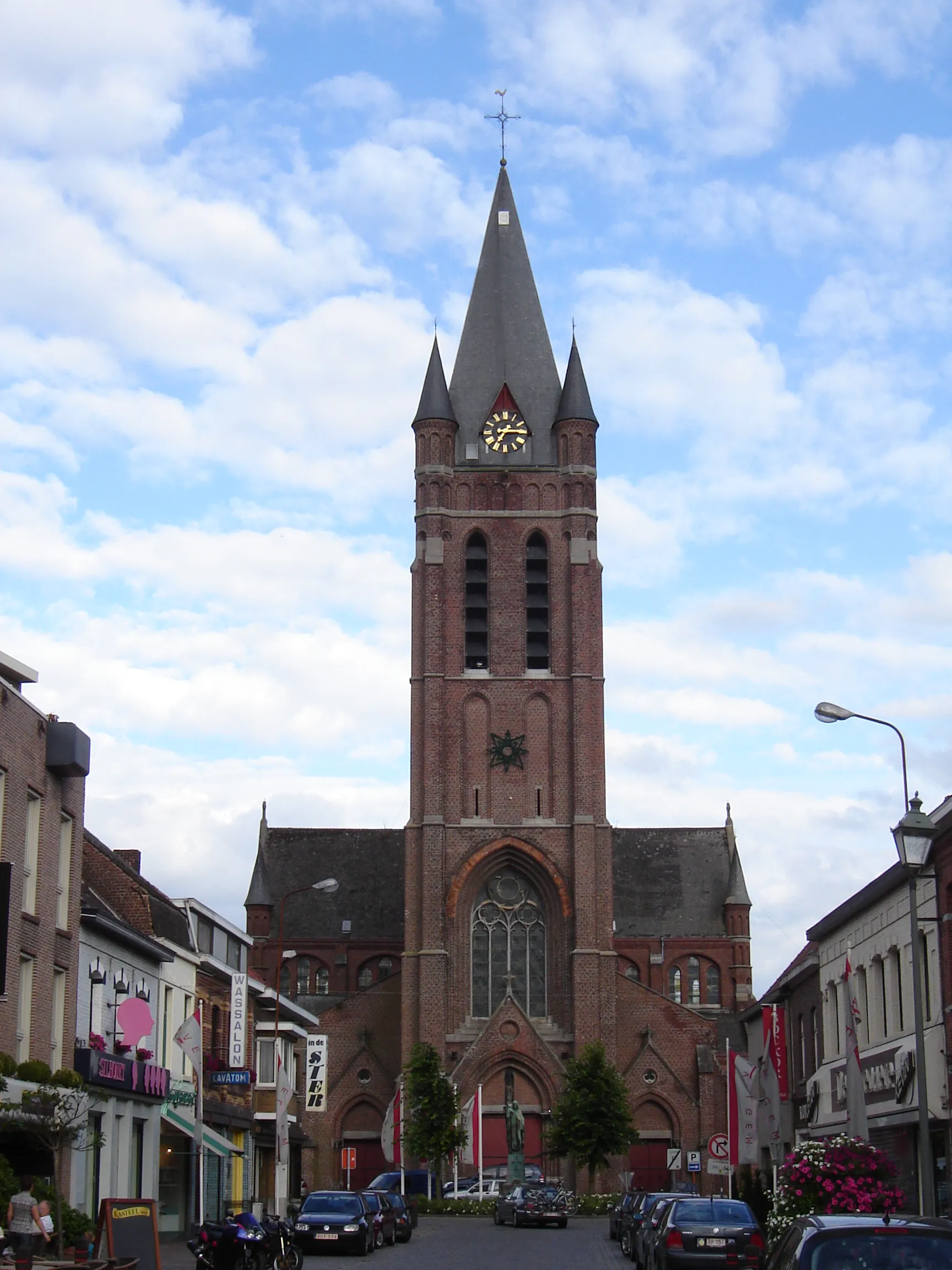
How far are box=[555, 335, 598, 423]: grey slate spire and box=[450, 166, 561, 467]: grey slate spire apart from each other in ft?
2.98

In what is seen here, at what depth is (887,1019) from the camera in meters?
34.1

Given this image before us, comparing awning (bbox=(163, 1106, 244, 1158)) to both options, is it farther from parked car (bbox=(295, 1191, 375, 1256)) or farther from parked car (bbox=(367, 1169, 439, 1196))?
parked car (bbox=(367, 1169, 439, 1196))

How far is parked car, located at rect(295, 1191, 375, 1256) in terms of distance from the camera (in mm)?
31375

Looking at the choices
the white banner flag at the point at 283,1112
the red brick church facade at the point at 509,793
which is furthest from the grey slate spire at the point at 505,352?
the white banner flag at the point at 283,1112

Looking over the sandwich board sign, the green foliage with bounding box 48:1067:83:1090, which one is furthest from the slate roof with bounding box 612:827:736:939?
the sandwich board sign

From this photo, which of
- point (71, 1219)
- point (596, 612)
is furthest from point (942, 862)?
point (596, 612)

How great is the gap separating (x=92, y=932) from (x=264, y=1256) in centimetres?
884

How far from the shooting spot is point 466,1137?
59250 millimetres

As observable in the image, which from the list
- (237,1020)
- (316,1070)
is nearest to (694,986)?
(316,1070)

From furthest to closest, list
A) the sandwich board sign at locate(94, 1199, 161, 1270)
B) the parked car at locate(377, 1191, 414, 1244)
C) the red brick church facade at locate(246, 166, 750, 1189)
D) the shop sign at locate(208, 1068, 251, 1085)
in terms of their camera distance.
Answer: the red brick church facade at locate(246, 166, 750, 1189), the parked car at locate(377, 1191, 414, 1244), the shop sign at locate(208, 1068, 251, 1085), the sandwich board sign at locate(94, 1199, 161, 1270)

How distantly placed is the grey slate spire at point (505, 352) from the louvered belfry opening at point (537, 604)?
360 centimetres

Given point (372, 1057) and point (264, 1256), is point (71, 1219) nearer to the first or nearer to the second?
point (264, 1256)

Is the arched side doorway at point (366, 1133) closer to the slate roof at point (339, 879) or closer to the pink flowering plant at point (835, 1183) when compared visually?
the slate roof at point (339, 879)

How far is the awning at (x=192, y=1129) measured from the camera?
33.7 metres
